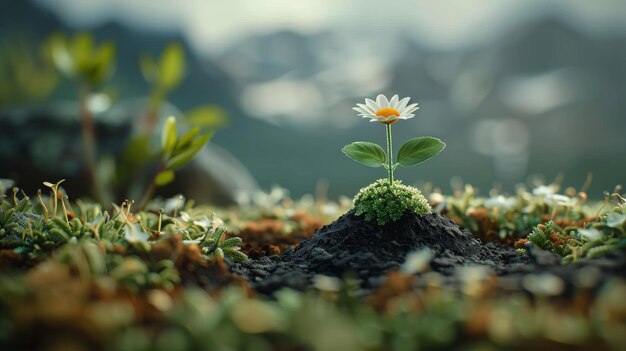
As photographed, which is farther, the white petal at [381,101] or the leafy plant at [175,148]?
the leafy plant at [175,148]

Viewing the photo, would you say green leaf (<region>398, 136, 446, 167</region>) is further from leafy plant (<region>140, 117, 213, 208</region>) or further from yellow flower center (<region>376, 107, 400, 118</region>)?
leafy plant (<region>140, 117, 213, 208</region>)

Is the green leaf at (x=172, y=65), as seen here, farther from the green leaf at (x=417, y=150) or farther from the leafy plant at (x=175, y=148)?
the green leaf at (x=417, y=150)

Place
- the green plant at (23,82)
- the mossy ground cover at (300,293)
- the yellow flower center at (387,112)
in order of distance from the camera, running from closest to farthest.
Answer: the mossy ground cover at (300,293)
the yellow flower center at (387,112)
the green plant at (23,82)

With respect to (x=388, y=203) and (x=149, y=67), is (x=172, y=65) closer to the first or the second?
(x=149, y=67)

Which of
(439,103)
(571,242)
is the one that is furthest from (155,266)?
(439,103)

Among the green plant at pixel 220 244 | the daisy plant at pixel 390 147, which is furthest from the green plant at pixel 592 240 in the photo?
the green plant at pixel 220 244

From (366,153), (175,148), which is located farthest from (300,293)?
(175,148)

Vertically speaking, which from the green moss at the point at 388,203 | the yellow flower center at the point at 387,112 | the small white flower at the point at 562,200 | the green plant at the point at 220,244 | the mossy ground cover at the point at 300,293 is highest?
the yellow flower center at the point at 387,112
